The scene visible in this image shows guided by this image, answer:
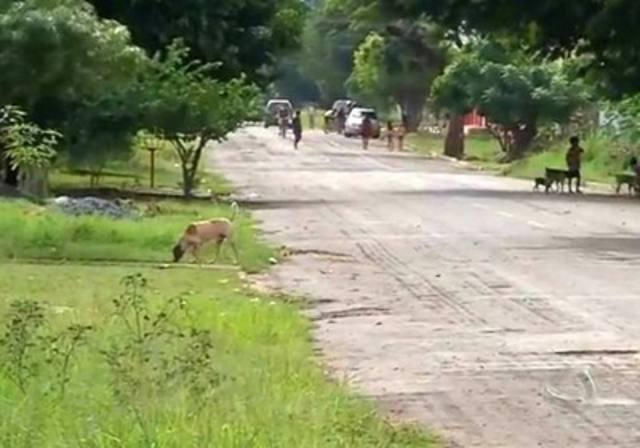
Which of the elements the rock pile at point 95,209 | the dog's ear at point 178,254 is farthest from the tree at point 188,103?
the dog's ear at point 178,254

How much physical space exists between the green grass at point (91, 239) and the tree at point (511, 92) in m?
37.2

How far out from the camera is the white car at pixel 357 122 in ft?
306

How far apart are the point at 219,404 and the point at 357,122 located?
280ft

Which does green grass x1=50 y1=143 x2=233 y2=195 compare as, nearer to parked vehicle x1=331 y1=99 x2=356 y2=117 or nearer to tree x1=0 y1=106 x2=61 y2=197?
tree x1=0 y1=106 x2=61 y2=197

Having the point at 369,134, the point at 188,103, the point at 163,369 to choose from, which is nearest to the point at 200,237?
the point at 163,369

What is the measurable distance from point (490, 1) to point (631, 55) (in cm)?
307

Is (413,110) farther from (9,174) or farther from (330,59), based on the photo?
(9,174)

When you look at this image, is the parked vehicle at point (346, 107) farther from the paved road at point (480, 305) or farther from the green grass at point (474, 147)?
the paved road at point (480, 305)

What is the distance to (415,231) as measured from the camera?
98.1 feet

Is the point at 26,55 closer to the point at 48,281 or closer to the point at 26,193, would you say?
the point at 26,193

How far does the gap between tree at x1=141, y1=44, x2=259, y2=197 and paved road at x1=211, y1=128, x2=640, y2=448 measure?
1.97 m

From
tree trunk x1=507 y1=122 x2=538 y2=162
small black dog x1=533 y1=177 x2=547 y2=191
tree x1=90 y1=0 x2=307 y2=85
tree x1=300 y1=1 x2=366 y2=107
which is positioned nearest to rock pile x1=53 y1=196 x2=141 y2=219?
tree x1=90 y1=0 x2=307 y2=85

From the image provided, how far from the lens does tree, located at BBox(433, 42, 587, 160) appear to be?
2507 inches

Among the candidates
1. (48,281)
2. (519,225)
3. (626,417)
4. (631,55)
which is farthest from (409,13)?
(626,417)
